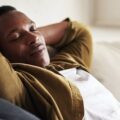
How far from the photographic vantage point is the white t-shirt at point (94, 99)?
114 centimetres

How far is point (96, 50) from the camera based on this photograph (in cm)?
162

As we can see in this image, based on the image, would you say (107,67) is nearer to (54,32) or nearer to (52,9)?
(54,32)

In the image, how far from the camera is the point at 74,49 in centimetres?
149

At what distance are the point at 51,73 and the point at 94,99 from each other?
0.72 ft

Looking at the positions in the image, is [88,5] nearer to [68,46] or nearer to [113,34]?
[113,34]

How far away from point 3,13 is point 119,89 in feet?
2.15

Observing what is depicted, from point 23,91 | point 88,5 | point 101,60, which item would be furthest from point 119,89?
point 88,5

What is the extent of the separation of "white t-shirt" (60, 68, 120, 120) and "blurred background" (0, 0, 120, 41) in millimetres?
683

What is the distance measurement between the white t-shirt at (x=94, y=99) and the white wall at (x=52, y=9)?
643 millimetres

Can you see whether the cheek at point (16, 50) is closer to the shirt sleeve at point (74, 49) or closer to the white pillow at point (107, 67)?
the shirt sleeve at point (74, 49)

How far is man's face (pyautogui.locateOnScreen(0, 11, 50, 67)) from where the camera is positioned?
1.25 m

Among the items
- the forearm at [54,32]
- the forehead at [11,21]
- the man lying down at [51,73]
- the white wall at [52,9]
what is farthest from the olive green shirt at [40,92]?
the white wall at [52,9]

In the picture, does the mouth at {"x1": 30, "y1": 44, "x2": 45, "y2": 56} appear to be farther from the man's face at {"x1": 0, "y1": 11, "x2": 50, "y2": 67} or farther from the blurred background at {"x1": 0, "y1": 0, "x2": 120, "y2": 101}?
the blurred background at {"x1": 0, "y1": 0, "x2": 120, "y2": 101}

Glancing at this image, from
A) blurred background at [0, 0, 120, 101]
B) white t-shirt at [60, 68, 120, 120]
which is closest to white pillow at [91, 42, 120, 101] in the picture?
blurred background at [0, 0, 120, 101]
